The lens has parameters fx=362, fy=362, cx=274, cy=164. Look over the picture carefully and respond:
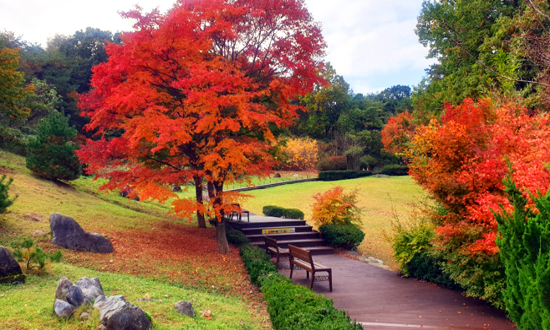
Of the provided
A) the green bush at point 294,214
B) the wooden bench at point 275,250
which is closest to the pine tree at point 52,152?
the green bush at point 294,214

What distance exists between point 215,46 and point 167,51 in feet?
7.57

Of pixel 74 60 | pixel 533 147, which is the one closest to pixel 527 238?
pixel 533 147

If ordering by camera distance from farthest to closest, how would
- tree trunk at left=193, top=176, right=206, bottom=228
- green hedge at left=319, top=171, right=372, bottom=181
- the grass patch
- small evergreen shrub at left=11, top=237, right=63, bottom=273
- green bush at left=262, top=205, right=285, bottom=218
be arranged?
green hedge at left=319, top=171, right=372, bottom=181
green bush at left=262, top=205, right=285, bottom=218
tree trunk at left=193, top=176, right=206, bottom=228
small evergreen shrub at left=11, top=237, right=63, bottom=273
the grass patch

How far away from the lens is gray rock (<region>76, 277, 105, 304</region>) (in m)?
5.43

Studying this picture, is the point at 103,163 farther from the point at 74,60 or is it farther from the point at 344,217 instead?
the point at 74,60

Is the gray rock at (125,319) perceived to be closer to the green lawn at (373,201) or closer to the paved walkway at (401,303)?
the paved walkway at (401,303)

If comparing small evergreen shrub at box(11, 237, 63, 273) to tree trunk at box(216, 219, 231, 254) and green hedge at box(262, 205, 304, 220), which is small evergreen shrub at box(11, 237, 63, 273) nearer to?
tree trunk at box(216, 219, 231, 254)

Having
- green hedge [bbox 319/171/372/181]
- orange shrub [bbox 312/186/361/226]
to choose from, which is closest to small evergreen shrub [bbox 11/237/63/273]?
orange shrub [bbox 312/186/361/226]

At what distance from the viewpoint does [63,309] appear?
16.5 feet

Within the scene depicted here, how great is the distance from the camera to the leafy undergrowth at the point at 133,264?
18.2 feet

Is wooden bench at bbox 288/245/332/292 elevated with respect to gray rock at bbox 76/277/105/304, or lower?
lower

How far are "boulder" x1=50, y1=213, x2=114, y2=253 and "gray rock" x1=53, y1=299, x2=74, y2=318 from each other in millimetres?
4512

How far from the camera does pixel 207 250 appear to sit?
1165 centimetres

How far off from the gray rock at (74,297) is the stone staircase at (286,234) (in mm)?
8423
